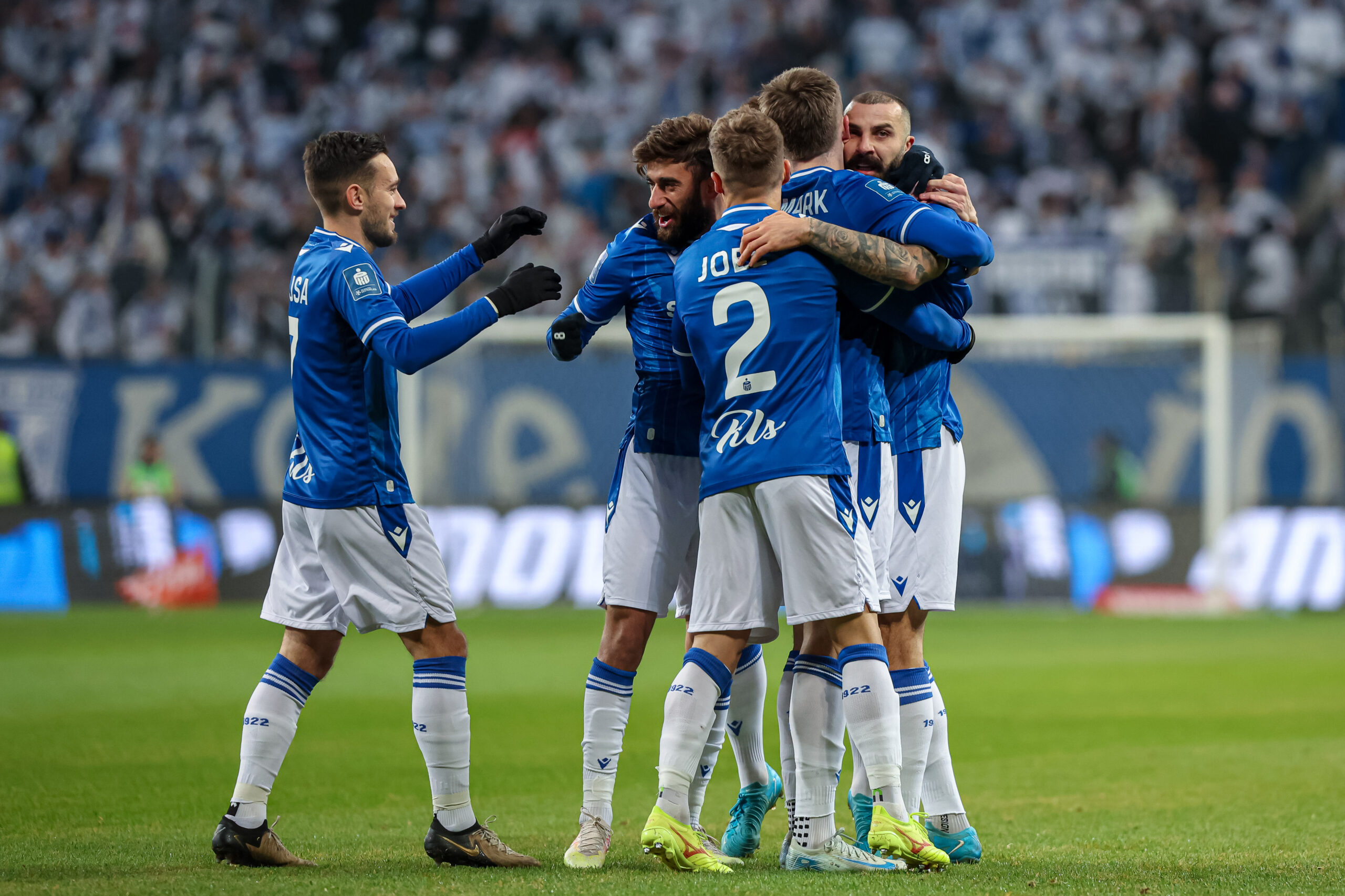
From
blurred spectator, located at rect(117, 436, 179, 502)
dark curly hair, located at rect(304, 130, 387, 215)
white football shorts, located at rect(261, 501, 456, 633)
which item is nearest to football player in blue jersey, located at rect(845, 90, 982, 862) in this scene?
white football shorts, located at rect(261, 501, 456, 633)

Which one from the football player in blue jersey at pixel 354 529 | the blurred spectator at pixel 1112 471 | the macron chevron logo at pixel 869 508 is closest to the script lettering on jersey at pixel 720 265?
the football player in blue jersey at pixel 354 529

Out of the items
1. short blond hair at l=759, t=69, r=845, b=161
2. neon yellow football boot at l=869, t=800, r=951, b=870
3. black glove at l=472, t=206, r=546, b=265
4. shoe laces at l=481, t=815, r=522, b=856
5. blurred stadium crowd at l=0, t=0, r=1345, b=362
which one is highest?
blurred stadium crowd at l=0, t=0, r=1345, b=362

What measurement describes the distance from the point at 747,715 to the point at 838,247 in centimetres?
171

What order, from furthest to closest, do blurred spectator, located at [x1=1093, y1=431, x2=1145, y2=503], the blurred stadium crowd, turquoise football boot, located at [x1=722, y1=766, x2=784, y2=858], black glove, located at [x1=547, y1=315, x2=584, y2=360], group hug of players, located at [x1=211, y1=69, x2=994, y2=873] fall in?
the blurred stadium crowd, blurred spectator, located at [x1=1093, y1=431, x2=1145, y2=503], turquoise football boot, located at [x1=722, y1=766, x2=784, y2=858], black glove, located at [x1=547, y1=315, x2=584, y2=360], group hug of players, located at [x1=211, y1=69, x2=994, y2=873]

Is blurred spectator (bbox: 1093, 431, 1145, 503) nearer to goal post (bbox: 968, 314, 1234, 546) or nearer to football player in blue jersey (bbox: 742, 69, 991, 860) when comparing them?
goal post (bbox: 968, 314, 1234, 546)

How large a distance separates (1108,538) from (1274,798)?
10.1 meters

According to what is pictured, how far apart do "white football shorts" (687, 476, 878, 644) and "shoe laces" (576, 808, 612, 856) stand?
67 cm

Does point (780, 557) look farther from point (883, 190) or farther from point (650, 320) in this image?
point (883, 190)

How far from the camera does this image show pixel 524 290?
476 centimetres

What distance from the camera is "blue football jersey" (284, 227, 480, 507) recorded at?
480 centimetres

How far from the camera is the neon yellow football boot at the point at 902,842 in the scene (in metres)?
4.45

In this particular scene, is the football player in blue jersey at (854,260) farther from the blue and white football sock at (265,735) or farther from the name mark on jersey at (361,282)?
the blue and white football sock at (265,735)

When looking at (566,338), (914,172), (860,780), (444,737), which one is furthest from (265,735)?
(914,172)

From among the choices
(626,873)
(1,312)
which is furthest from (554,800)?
(1,312)
